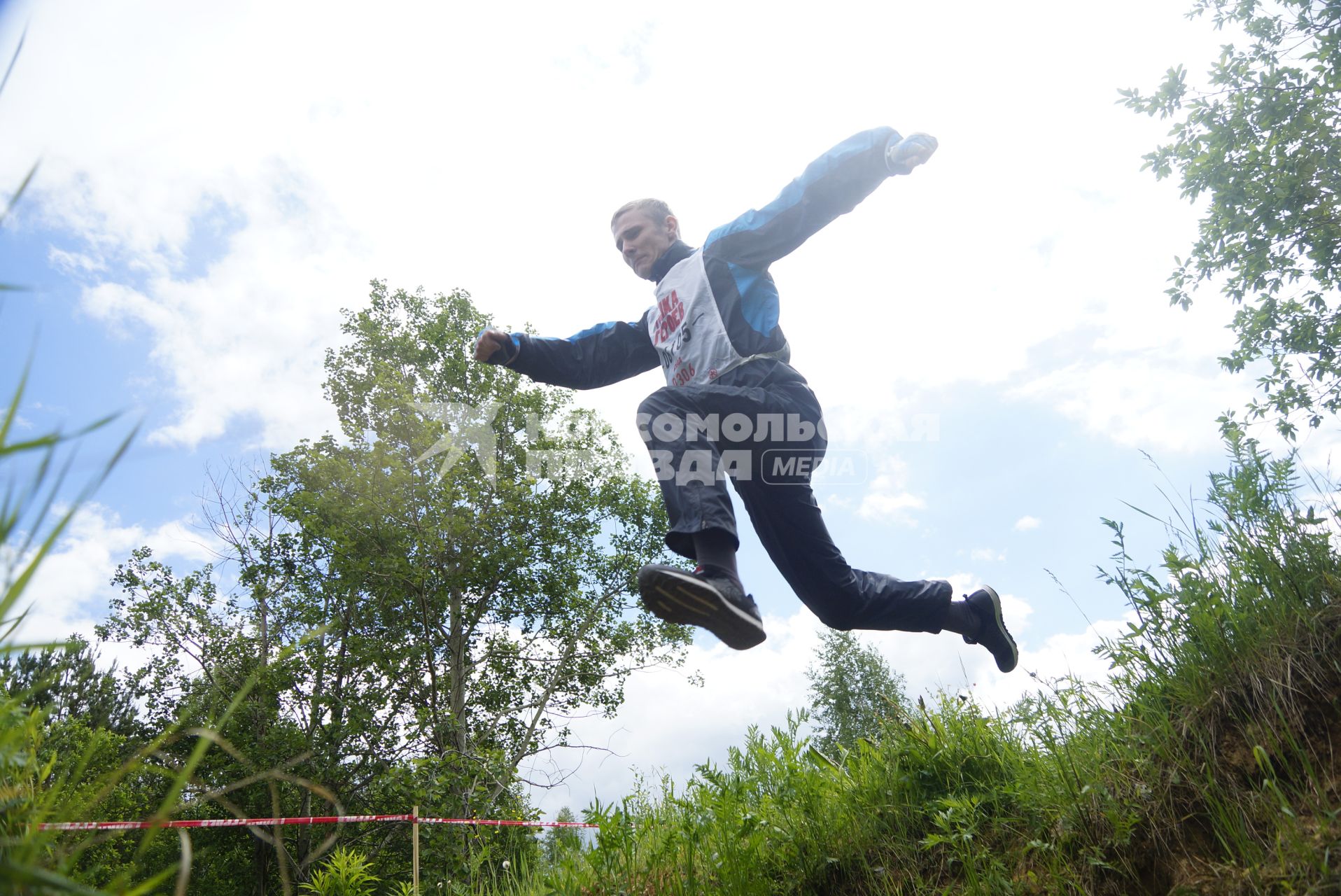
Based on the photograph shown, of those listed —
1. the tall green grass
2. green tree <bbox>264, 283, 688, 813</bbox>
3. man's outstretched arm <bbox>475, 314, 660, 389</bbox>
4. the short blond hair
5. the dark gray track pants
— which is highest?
green tree <bbox>264, 283, 688, 813</bbox>

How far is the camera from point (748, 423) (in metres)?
2.81

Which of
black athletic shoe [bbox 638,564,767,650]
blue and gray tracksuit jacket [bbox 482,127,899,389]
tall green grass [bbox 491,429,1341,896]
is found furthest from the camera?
blue and gray tracksuit jacket [bbox 482,127,899,389]

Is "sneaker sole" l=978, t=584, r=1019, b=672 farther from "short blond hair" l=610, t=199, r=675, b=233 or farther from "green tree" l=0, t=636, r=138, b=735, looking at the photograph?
"green tree" l=0, t=636, r=138, b=735

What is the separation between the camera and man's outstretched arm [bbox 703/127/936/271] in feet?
9.41

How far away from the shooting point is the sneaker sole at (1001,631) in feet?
11.0

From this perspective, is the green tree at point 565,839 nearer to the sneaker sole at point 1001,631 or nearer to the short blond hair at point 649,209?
the sneaker sole at point 1001,631

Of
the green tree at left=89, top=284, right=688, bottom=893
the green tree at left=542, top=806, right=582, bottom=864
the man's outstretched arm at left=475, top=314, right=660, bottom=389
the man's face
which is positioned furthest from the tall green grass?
the green tree at left=89, top=284, right=688, bottom=893

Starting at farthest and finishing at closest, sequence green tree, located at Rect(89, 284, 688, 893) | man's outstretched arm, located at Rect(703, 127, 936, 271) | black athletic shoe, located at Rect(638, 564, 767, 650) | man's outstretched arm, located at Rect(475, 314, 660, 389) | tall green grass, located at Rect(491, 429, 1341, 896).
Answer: green tree, located at Rect(89, 284, 688, 893)
man's outstretched arm, located at Rect(475, 314, 660, 389)
man's outstretched arm, located at Rect(703, 127, 936, 271)
black athletic shoe, located at Rect(638, 564, 767, 650)
tall green grass, located at Rect(491, 429, 1341, 896)

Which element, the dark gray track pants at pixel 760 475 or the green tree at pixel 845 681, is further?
the green tree at pixel 845 681

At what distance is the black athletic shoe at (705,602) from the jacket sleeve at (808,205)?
1.34 meters

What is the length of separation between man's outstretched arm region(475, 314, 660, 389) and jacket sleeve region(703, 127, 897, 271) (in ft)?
1.90

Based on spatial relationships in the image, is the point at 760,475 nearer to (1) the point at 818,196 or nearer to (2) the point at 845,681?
(1) the point at 818,196

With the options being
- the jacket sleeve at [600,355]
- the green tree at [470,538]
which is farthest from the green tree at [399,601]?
the jacket sleeve at [600,355]

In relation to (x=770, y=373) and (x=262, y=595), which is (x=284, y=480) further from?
(x=770, y=373)
